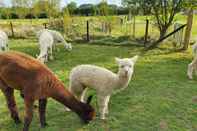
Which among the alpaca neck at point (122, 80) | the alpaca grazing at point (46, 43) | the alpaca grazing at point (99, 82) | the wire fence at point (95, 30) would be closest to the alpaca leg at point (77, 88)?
the alpaca grazing at point (99, 82)

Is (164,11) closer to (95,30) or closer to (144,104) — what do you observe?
(95,30)

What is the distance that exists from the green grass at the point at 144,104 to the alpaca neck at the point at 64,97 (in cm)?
50

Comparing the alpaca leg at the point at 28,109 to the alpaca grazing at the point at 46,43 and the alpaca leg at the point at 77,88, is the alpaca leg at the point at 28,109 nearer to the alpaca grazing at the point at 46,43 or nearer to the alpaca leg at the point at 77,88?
the alpaca leg at the point at 77,88

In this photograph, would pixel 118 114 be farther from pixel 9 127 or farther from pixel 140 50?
pixel 140 50

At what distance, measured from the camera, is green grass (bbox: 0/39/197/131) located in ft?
13.7

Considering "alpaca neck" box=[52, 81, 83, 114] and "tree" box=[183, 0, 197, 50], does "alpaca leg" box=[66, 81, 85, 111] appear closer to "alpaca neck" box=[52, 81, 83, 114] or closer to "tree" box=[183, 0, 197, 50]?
"alpaca neck" box=[52, 81, 83, 114]

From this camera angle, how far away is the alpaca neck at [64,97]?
3680 mm

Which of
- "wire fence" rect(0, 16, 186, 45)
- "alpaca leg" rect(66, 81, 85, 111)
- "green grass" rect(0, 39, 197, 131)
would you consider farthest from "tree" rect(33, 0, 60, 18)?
"alpaca leg" rect(66, 81, 85, 111)

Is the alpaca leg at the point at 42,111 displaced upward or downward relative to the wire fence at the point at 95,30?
downward

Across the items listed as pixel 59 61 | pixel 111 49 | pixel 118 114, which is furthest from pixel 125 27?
pixel 118 114

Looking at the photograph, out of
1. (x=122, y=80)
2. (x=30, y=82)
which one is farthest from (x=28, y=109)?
(x=122, y=80)

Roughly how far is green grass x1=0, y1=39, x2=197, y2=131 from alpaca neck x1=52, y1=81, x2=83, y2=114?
0.50m

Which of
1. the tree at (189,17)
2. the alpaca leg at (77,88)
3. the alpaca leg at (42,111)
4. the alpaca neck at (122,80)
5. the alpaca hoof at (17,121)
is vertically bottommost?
the alpaca hoof at (17,121)

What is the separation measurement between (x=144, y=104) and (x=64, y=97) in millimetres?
1930
